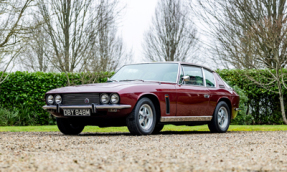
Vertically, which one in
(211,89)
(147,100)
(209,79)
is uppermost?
(209,79)

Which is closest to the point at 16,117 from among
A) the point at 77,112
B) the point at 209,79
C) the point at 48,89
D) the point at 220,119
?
the point at 48,89

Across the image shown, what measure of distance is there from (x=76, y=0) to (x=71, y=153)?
15.7m

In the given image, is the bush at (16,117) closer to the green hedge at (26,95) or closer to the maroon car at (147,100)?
the green hedge at (26,95)

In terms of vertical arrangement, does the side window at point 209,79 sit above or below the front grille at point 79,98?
above

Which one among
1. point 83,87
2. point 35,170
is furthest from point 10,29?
point 35,170

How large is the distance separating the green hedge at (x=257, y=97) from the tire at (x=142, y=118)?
8.28 meters

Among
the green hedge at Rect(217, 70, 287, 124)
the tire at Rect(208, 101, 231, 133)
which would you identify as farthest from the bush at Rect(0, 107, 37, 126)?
the tire at Rect(208, 101, 231, 133)

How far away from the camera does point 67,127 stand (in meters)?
8.55

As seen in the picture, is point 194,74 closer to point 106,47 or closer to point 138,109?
point 138,109

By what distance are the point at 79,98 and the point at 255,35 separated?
904 centimetres

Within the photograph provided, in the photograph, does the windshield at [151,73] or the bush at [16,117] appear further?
the bush at [16,117]

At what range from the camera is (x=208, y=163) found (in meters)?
4.43

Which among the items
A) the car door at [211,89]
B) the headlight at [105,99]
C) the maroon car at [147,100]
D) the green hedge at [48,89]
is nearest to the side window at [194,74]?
the maroon car at [147,100]

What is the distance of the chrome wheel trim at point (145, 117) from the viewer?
25.7 feet
